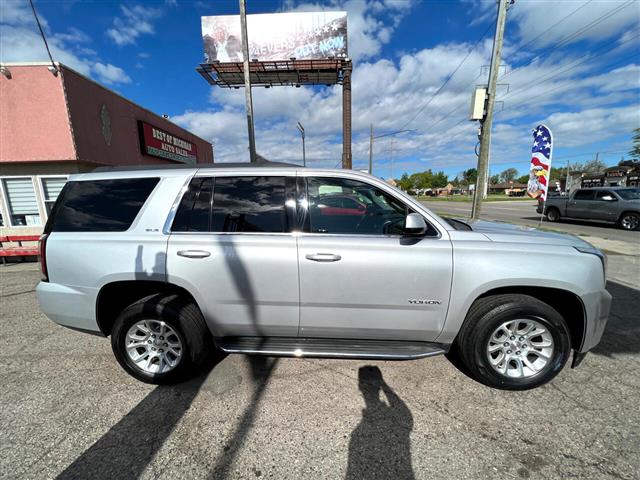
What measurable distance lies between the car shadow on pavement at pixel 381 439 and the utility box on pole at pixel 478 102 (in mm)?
8585

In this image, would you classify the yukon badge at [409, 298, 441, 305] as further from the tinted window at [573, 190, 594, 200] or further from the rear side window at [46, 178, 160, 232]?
the tinted window at [573, 190, 594, 200]

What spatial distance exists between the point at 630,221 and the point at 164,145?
19.7m

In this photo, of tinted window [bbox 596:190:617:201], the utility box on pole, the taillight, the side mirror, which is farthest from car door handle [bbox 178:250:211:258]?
tinted window [bbox 596:190:617:201]

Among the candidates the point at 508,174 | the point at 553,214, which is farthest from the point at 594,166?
the point at 553,214

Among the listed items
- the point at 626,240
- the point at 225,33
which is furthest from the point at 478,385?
the point at 225,33

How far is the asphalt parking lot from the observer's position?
1869 mm

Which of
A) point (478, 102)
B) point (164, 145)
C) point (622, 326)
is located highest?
point (478, 102)

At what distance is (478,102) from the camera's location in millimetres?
8312

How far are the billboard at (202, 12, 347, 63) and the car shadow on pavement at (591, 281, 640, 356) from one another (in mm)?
16168

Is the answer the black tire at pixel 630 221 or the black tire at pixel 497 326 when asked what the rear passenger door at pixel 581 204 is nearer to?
the black tire at pixel 630 221

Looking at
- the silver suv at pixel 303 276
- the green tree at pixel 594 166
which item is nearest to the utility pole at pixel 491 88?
the silver suv at pixel 303 276

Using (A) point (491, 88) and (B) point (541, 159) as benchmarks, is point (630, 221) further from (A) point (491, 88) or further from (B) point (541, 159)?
(A) point (491, 88)

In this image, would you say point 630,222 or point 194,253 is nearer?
point 194,253

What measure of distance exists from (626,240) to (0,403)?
1496 centimetres
